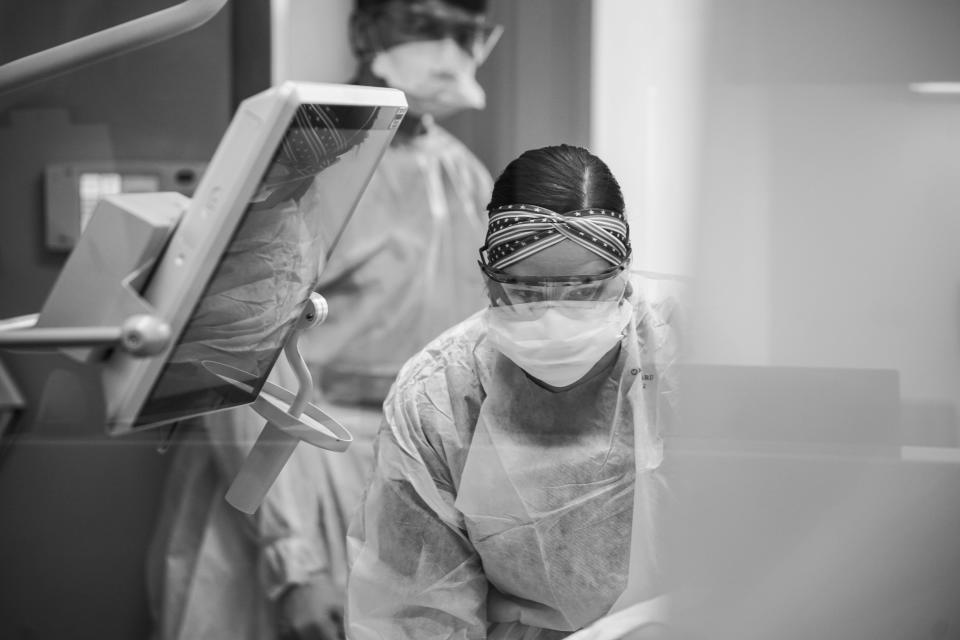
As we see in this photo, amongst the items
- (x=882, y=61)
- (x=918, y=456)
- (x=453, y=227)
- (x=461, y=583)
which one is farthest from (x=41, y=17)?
(x=918, y=456)

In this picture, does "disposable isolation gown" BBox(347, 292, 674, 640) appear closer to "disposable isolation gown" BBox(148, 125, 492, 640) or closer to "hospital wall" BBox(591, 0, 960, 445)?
"hospital wall" BBox(591, 0, 960, 445)

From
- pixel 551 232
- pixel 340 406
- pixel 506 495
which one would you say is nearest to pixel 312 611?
pixel 340 406

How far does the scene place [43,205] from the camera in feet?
5.09

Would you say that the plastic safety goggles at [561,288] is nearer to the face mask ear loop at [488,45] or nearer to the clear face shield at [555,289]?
the clear face shield at [555,289]

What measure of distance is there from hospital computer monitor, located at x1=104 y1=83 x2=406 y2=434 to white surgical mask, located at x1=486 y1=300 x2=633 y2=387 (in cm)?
27

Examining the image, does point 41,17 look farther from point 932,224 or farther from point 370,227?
point 932,224

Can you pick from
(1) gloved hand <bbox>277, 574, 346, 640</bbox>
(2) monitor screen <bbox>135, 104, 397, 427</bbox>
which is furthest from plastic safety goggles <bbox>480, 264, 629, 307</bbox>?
(1) gloved hand <bbox>277, 574, 346, 640</bbox>

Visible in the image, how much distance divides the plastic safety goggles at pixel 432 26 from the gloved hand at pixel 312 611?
97 cm

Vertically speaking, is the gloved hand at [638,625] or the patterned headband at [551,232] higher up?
the patterned headband at [551,232]

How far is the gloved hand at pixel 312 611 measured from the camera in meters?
1.76

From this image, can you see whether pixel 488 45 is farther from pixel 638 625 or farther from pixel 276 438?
pixel 638 625

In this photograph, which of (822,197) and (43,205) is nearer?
(822,197)

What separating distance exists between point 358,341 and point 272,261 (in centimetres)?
85

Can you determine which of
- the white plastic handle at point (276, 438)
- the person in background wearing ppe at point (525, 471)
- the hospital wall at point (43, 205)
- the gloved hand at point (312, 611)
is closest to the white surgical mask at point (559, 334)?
the person in background wearing ppe at point (525, 471)
